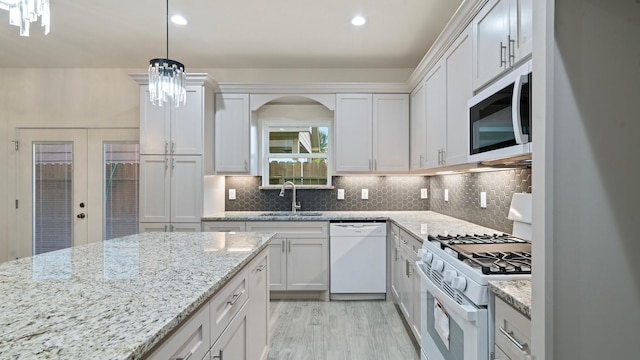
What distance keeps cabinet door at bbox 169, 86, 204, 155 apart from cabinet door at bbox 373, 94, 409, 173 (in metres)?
1.95

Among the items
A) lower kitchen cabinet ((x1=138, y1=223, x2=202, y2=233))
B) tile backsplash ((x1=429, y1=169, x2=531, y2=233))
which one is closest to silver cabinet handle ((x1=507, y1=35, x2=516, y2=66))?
tile backsplash ((x1=429, y1=169, x2=531, y2=233))

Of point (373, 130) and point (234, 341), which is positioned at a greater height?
point (373, 130)

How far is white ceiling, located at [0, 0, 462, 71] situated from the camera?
252cm

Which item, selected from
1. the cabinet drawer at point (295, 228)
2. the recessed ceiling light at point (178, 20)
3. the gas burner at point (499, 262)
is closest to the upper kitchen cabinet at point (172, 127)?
the recessed ceiling light at point (178, 20)

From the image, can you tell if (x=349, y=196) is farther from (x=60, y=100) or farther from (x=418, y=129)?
(x=60, y=100)

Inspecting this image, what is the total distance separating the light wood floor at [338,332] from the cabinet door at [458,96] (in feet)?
4.97

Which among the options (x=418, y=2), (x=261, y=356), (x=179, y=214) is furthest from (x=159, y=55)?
(x=261, y=356)

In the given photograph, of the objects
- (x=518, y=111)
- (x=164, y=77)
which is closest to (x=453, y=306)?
(x=518, y=111)

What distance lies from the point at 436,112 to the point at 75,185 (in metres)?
4.31

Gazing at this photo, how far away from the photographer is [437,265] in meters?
1.62

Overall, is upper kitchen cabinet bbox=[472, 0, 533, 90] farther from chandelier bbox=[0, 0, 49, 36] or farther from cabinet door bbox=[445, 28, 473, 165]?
chandelier bbox=[0, 0, 49, 36]

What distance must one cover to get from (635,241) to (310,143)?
343cm

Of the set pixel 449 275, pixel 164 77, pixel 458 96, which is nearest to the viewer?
pixel 449 275

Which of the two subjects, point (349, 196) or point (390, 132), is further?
point (349, 196)
